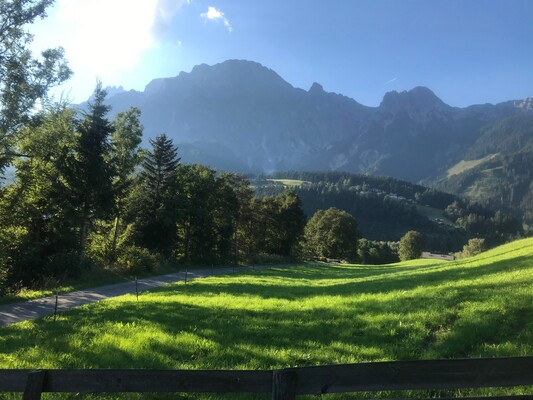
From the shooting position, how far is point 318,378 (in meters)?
4.67

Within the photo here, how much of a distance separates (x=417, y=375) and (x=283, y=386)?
62.4 inches

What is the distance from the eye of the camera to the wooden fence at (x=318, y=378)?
459cm

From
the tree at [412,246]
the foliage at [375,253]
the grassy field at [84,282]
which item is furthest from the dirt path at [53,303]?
the tree at [412,246]

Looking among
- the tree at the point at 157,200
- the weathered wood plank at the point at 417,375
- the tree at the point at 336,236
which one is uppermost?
the tree at the point at 157,200

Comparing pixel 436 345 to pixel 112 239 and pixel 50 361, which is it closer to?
pixel 50 361

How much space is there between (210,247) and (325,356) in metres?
57.4

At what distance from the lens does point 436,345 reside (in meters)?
9.46

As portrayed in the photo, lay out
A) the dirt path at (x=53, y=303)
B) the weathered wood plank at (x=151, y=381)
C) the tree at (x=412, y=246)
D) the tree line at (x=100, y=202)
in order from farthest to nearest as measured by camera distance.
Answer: the tree at (x=412, y=246), the tree line at (x=100, y=202), the dirt path at (x=53, y=303), the weathered wood plank at (x=151, y=381)

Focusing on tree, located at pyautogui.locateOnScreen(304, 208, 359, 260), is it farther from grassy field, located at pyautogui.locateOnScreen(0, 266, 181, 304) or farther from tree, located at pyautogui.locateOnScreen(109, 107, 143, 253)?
grassy field, located at pyautogui.locateOnScreen(0, 266, 181, 304)

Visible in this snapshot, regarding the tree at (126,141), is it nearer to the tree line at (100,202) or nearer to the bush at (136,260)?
the tree line at (100,202)

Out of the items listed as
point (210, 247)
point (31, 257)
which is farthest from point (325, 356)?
point (210, 247)

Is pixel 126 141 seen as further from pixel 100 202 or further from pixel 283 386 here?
pixel 283 386

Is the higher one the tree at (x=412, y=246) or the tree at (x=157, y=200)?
the tree at (x=157, y=200)

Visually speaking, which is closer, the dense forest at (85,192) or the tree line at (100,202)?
the dense forest at (85,192)
